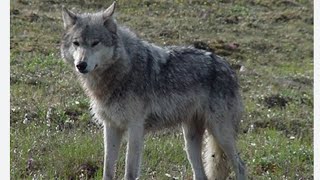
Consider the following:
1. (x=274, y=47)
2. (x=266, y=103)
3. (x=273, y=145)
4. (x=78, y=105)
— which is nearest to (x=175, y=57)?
(x=273, y=145)

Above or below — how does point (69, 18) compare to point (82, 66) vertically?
above

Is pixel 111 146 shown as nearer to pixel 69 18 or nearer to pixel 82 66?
pixel 82 66

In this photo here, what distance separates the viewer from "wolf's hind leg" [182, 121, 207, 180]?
712 cm

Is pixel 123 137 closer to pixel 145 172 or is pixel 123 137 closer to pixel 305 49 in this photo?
pixel 145 172

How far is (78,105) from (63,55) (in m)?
4.25

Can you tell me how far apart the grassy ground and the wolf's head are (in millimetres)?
1273

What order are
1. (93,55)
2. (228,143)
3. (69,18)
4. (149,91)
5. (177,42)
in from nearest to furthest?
(93,55) → (69,18) → (149,91) → (228,143) → (177,42)

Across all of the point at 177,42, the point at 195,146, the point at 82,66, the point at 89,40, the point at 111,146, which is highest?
the point at 89,40

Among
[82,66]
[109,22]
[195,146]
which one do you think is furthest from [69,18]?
[195,146]

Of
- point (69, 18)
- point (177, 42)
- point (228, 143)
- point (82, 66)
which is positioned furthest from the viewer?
point (177, 42)

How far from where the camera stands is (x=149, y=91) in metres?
6.52

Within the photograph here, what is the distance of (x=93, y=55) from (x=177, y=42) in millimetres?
14493

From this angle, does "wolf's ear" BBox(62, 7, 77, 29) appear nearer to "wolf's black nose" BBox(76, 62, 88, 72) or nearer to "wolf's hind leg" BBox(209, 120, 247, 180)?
"wolf's black nose" BBox(76, 62, 88, 72)

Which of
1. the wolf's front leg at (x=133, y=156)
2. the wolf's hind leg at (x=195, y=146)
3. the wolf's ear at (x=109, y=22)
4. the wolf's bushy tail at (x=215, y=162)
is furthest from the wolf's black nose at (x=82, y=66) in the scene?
the wolf's bushy tail at (x=215, y=162)
